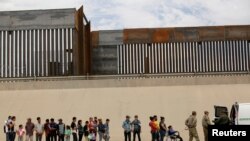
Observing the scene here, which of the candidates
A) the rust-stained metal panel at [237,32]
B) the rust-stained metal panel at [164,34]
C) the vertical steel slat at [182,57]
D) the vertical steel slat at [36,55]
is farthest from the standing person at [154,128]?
the rust-stained metal panel at [237,32]

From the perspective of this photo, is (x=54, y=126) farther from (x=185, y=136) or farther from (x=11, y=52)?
(x=11, y=52)

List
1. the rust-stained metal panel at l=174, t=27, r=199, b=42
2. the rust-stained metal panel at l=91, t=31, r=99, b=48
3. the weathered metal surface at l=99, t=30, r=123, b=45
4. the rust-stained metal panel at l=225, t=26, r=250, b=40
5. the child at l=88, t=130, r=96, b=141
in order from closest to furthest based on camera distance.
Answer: the child at l=88, t=130, r=96, b=141
the rust-stained metal panel at l=225, t=26, r=250, b=40
the rust-stained metal panel at l=174, t=27, r=199, b=42
the weathered metal surface at l=99, t=30, r=123, b=45
the rust-stained metal panel at l=91, t=31, r=99, b=48

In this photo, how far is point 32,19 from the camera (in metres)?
40.8

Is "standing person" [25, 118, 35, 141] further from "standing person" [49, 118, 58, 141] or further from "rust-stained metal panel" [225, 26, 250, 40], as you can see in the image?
"rust-stained metal panel" [225, 26, 250, 40]

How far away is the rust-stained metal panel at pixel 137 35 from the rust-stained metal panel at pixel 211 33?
12.3ft

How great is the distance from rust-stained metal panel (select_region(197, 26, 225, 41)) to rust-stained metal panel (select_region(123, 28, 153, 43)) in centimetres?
375

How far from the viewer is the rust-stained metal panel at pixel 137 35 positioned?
143 ft

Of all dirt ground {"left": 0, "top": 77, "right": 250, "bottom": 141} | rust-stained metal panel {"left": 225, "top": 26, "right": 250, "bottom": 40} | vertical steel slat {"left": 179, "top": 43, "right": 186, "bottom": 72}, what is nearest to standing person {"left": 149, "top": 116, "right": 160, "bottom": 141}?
dirt ground {"left": 0, "top": 77, "right": 250, "bottom": 141}

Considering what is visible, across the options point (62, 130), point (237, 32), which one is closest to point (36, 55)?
point (237, 32)

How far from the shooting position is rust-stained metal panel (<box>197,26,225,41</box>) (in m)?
43.1

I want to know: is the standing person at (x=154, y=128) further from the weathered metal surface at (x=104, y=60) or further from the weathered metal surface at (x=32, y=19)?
the weathered metal surface at (x=104, y=60)

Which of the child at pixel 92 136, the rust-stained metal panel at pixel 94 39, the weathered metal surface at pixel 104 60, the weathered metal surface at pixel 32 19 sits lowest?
the child at pixel 92 136

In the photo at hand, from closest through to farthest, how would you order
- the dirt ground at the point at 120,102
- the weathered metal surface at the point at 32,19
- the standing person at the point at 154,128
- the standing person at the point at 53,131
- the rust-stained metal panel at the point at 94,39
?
the standing person at the point at 154,128 → the standing person at the point at 53,131 → the dirt ground at the point at 120,102 → the weathered metal surface at the point at 32,19 → the rust-stained metal panel at the point at 94,39

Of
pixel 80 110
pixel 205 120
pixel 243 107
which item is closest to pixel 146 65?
pixel 80 110
